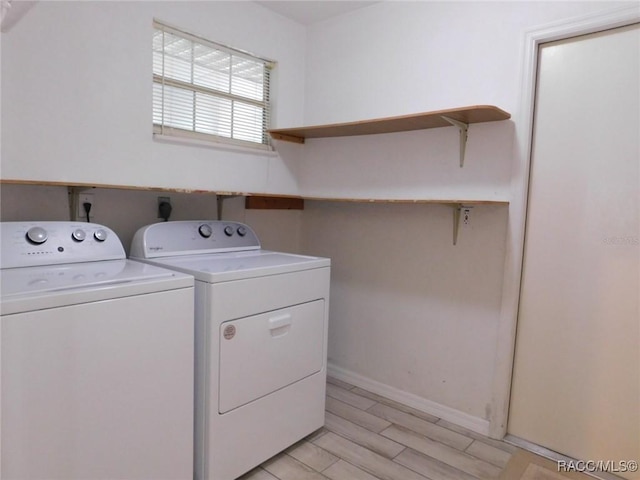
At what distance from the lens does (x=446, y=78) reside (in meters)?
2.19

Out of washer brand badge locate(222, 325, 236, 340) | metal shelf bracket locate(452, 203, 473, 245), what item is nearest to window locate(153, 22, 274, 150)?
washer brand badge locate(222, 325, 236, 340)

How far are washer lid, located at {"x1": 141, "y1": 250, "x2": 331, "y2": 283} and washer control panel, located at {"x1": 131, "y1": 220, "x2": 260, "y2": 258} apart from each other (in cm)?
4

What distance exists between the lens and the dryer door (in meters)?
1.64

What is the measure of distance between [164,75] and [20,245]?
1106 mm

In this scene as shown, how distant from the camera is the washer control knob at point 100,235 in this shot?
178cm

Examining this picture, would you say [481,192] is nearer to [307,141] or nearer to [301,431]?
[307,141]

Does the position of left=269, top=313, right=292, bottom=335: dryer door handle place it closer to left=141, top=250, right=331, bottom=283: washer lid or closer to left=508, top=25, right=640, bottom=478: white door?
left=141, top=250, right=331, bottom=283: washer lid

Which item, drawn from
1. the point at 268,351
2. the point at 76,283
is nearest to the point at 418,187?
the point at 268,351

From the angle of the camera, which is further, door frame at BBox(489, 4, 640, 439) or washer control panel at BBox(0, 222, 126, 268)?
door frame at BBox(489, 4, 640, 439)

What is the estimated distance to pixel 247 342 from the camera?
170cm

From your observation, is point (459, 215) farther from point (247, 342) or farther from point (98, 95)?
point (98, 95)

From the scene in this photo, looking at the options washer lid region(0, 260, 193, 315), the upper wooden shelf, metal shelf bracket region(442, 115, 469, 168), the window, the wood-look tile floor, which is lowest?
the wood-look tile floor

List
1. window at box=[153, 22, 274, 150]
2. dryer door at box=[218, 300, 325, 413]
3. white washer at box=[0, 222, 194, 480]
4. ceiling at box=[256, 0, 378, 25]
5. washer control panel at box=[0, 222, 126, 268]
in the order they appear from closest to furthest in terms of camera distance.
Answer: white washer at box=[0, 222, 194, 480] < washer control panel at box=[0, 222, 126, 268] < dryer door at box=[218, 300, 325, 413] < window at box=[153, 22, 274, 150] < ceiling at box=[256, 0, 378, 25]

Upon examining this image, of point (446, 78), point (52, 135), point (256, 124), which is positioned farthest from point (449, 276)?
point (52, 135)
